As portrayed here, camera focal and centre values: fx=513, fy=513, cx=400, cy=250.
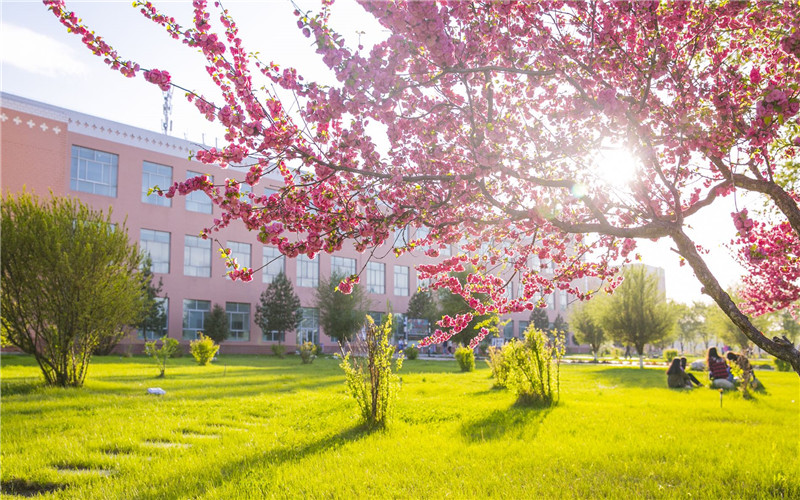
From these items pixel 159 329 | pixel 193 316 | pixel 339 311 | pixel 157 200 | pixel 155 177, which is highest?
pixel 155 177

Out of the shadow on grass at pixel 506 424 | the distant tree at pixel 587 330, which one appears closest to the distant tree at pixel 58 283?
the shadow on grass at pixel 506 424

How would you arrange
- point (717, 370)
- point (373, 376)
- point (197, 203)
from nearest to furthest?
point (373, 376) < point (717, 370) < point (197, 203)

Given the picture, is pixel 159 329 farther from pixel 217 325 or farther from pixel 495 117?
pixel 495 117

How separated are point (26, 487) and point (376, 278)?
43.6m

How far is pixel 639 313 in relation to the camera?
2878cm

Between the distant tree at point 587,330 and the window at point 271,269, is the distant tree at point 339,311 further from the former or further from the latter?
the distant tree at point 587,330

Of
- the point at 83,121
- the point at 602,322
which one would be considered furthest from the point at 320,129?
the point at 83,121

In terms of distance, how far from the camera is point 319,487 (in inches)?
187

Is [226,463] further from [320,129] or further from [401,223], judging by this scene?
[320,129]

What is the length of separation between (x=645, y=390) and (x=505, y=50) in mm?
12676

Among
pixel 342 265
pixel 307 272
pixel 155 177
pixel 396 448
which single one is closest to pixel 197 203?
pixel 155 177

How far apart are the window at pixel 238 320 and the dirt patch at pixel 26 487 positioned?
34.6 metres

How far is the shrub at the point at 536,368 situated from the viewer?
9.80 metres

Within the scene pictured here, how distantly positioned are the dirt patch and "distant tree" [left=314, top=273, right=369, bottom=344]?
31.3 m
